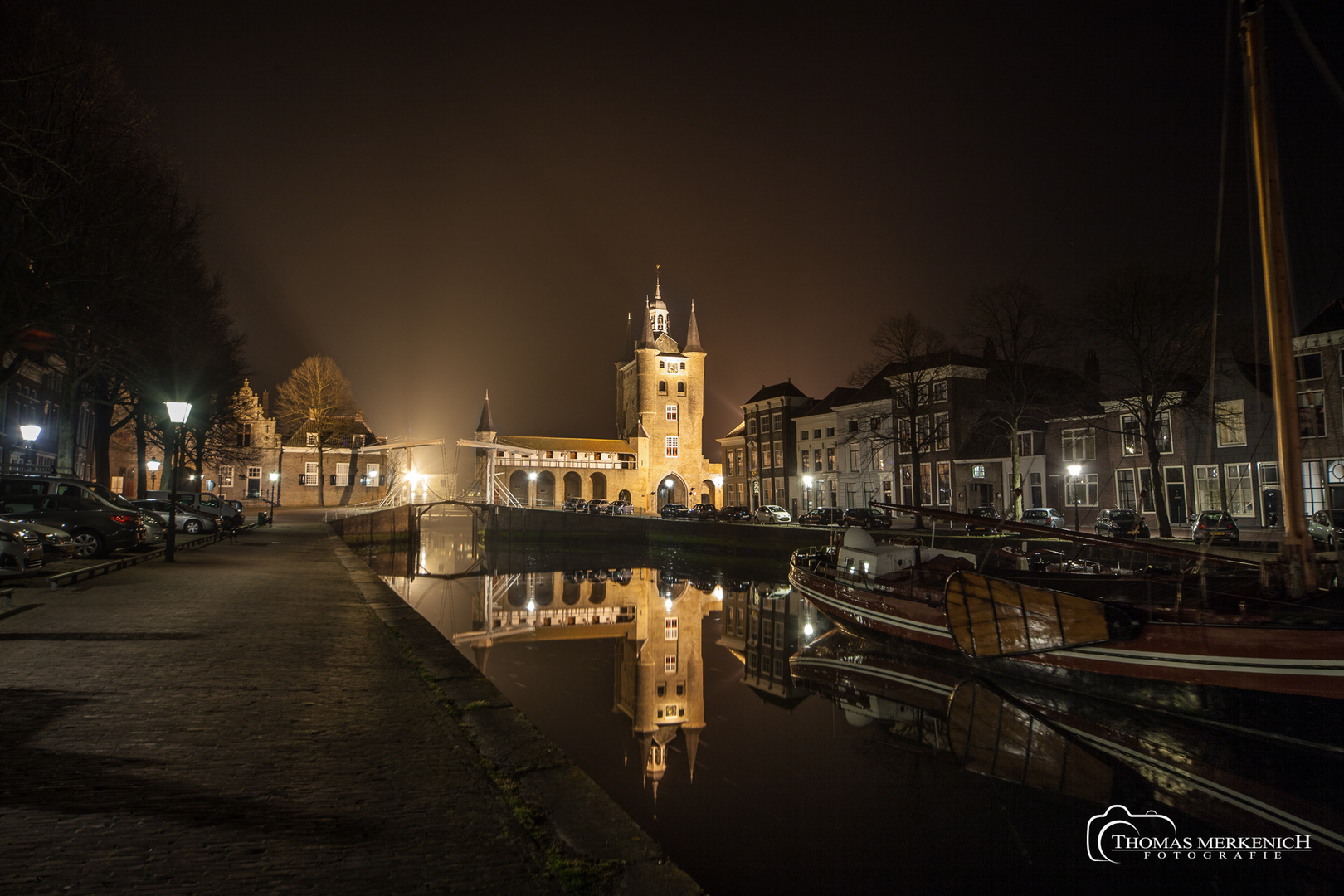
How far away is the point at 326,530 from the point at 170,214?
722 inches

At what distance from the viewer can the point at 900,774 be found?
8680 millimetres

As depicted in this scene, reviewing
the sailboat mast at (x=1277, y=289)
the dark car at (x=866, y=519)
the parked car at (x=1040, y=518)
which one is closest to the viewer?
the sailboat mast at (x=1277, y=289)

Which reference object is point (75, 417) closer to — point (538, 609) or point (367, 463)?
point (538, 609)

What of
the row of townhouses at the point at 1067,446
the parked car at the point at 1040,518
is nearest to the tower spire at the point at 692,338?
the row of townhouses at the point at 1067,446

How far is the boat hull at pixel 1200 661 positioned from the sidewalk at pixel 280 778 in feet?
30.6

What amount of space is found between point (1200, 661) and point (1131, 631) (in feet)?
3.01

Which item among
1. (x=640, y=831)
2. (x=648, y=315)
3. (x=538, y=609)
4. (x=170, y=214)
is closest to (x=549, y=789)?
(x=640, y=831)

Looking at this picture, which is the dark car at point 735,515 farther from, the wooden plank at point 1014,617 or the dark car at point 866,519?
the wooden plank at point 1014,617

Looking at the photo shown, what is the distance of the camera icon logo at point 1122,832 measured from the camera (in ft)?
22.9

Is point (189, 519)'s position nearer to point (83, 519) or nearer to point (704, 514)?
point (83, 519)

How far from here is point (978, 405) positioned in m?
47.0

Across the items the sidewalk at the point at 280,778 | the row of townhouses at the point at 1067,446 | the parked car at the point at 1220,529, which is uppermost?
the row of townhouses at the point at 1067,446

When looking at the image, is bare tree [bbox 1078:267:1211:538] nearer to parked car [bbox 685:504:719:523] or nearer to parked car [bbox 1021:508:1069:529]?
parked car [bbox 1021:508:1069:529]

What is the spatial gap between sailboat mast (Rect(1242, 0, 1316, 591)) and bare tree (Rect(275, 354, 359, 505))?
68698mm
